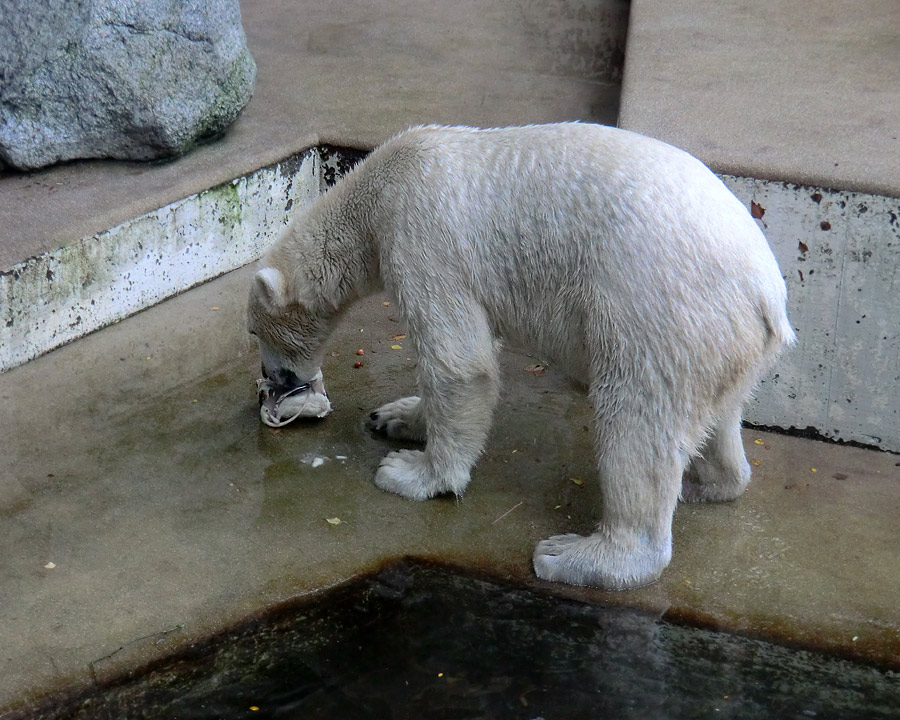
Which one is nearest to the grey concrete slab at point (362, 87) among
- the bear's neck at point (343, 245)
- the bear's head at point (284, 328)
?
the bear's head at point (284, 328)

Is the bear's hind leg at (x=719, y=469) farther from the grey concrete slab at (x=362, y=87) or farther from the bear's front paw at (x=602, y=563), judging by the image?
the grey concrete slab at (x=362, y=87)

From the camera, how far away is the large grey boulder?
16.0 feet

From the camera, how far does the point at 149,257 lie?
4.93 metres

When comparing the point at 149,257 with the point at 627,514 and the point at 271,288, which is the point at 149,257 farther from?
the point at 627,514

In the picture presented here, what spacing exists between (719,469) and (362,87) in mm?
3283

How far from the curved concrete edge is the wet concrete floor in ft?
0.45

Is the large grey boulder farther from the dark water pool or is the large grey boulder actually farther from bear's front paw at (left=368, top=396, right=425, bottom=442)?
the dark water pool

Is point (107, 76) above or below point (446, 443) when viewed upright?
above

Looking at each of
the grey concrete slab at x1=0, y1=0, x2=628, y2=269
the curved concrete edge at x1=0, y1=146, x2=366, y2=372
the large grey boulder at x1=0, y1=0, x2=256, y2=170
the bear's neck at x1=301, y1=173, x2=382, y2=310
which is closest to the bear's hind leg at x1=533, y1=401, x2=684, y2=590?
the bear's neck at x1=301, y1=173, x2=382, y2=310

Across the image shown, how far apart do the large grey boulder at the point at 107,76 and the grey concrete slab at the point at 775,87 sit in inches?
81.3

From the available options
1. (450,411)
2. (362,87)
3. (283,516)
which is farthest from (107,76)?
Answer: (450,411)

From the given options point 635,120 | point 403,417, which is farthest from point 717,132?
point 403,417

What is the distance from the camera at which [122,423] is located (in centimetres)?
434

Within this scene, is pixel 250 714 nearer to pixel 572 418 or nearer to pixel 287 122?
pixel 572 418
